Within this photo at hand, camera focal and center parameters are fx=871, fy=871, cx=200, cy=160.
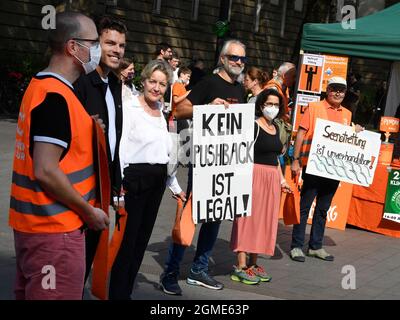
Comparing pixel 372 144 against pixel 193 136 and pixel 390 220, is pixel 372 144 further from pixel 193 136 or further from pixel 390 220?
pixel 193 136

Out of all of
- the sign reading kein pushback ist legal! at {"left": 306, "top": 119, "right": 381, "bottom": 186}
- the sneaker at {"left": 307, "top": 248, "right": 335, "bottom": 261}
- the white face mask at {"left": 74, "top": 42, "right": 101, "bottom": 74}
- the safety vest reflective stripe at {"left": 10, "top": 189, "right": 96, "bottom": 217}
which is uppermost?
the white face mask at {"left": 74, "top": 42, "right": 101, "bottom": 74}

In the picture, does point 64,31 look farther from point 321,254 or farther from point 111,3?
point 111,3

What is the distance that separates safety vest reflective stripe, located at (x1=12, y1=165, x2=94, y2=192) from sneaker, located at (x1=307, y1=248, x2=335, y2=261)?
506cm

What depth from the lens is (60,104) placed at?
12.3 feet

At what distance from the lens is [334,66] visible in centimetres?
1079

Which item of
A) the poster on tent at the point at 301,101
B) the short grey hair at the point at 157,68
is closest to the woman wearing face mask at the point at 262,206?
the short grey hair at the point at 157,68

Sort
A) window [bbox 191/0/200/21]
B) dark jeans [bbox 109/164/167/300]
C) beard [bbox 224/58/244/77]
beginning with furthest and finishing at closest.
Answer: window [bbox 191/0/200/21]
beard [bbox 224/58/244/77]
dark jeans [bbox 109/164/167/300]

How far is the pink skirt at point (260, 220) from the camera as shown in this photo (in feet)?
24.2

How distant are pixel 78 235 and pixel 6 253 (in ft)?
12.4

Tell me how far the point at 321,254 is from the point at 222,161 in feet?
7.55

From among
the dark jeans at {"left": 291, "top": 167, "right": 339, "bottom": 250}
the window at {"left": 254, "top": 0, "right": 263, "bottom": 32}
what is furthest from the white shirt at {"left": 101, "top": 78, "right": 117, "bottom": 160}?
the window at {"left": 254, "top": 0, "right": 263, "bottom": 32}

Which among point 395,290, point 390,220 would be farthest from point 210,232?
point 390,220

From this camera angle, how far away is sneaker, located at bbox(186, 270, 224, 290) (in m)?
7.03

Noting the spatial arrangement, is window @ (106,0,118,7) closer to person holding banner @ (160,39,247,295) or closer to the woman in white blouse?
person holding banner @ (160,39,247,295)
